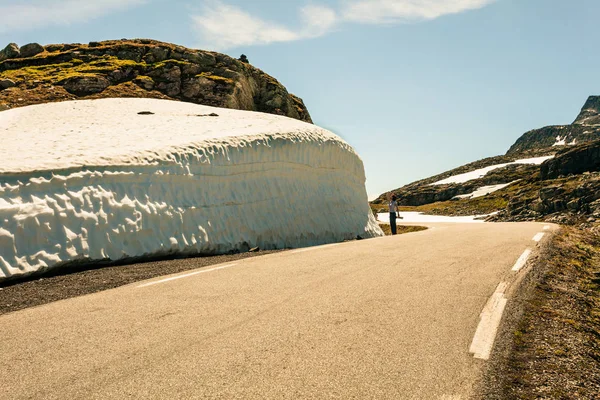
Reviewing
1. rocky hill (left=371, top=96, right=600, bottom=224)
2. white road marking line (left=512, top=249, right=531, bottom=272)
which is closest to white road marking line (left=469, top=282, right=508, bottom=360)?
white road marking line (left=512, top=249, right=531, bottom=272)

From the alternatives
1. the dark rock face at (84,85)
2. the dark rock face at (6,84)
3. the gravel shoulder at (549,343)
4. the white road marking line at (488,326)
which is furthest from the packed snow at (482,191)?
the white road marking line at (488,326)

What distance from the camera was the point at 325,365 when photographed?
342cm

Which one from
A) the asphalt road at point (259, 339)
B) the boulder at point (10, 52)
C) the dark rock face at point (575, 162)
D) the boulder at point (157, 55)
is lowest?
the asphalt road at point (259, 339)

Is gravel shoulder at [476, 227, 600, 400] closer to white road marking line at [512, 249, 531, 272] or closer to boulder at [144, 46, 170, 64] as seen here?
white road marking line at [512, 249, 531, 272]

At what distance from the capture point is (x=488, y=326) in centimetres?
438

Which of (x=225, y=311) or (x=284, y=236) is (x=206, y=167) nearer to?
(x=284, y=236)

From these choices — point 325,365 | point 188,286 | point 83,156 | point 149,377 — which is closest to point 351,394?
point 325,365

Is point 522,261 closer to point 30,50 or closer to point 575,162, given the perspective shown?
point 575,162

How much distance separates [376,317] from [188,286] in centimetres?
320

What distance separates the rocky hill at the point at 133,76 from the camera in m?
45.5

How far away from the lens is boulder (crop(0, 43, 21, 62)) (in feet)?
194

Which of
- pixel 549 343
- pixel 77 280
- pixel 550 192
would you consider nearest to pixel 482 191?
pixel 550 192

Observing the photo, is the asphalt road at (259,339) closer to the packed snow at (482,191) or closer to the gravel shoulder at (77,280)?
the gravel shoulder at (77,280)

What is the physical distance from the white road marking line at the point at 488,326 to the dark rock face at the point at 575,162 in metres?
60.1
